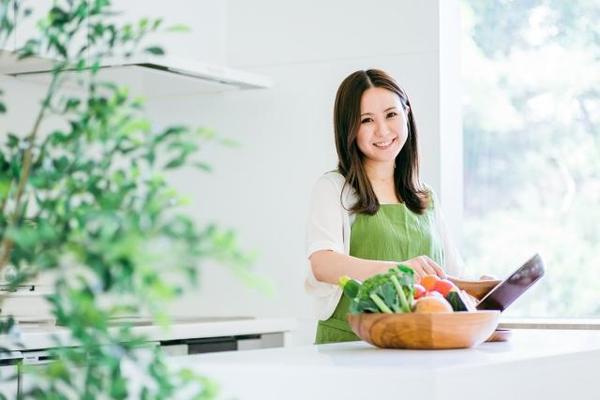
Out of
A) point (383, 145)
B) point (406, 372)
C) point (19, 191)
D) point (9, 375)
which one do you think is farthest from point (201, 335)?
point (19, 191)

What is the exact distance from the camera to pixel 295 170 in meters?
4.15

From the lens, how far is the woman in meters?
2.75

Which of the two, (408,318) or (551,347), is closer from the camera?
(408,318)

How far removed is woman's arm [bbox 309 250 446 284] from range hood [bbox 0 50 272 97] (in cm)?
110

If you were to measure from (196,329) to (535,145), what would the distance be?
1.47 metres

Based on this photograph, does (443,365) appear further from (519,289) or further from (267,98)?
(267,98)

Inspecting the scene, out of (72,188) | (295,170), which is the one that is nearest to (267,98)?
(295,170)

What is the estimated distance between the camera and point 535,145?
3.97 metres

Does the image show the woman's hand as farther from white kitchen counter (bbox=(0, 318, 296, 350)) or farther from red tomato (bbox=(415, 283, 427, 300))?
white kitchen counter (bbox=(0, 318, 296, 350))

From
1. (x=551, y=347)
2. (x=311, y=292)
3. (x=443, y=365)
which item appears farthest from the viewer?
(x=311, y=292)

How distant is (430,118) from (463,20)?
19.8 inches

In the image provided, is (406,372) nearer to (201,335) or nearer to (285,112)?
(201,335)

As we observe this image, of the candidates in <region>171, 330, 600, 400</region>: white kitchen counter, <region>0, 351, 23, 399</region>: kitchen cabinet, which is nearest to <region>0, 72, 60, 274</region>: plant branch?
<region>0, 351, 23, 399</region>: kitchen cabinet

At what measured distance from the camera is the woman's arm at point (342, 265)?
98.1 inches
